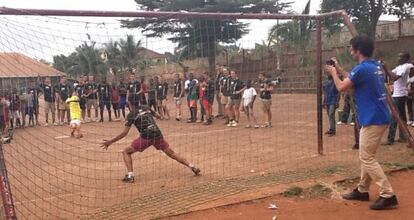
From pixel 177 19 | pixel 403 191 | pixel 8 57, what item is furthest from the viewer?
pixel 177 19

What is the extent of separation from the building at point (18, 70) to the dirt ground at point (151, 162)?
5.62 feet

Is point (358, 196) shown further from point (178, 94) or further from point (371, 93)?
point (178, 94)

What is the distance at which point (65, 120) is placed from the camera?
18156 millimetres

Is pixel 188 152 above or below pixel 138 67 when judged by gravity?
below

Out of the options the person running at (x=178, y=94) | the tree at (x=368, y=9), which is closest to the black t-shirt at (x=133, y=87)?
the person running at (x=178, y=94)

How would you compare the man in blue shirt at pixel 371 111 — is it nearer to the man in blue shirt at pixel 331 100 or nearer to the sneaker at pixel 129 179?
the sneaker at pixel 129 179

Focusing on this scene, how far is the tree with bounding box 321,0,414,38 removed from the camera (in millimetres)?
25547

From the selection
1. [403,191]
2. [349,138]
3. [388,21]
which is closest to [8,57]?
[403,191]

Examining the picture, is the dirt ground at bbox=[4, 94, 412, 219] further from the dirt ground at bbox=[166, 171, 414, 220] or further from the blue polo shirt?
the blue polo shirt

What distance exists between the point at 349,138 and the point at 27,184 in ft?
23.9

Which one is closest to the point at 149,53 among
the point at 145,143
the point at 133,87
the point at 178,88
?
the point at 133,87

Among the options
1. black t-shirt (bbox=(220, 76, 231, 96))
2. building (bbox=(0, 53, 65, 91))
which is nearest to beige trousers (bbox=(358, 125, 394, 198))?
building (bbox=(0, 53, 65, 91))

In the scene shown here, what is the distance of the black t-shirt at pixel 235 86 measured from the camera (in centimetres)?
1513

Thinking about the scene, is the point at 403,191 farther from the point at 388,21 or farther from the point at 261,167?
the point at 388,21
